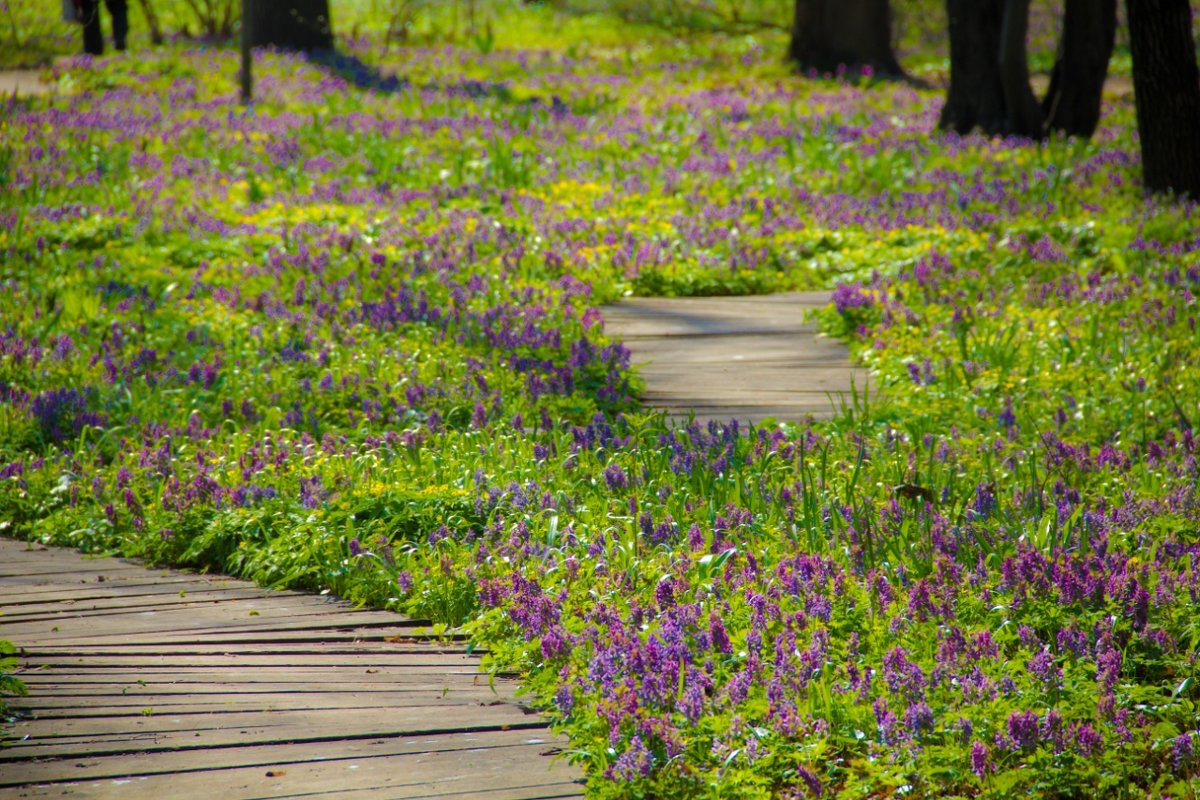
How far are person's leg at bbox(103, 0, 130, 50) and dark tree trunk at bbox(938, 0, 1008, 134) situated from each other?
1345 cm

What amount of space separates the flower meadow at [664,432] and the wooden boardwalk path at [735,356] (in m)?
0.23

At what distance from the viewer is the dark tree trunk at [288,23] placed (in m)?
20.8

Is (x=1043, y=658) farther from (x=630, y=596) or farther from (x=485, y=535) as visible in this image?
(x=485, y=535)

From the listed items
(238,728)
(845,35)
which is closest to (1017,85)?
(845,35)

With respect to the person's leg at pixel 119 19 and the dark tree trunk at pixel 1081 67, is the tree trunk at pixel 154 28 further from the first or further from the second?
the dark tree trunk at pixel 1081 67

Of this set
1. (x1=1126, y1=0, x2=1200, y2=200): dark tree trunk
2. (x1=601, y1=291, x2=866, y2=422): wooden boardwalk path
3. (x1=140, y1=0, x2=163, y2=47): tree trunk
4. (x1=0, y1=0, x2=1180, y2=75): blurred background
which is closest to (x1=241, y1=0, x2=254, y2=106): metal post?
(x1=0, y1=0, x2=1180, y2=75): blurred background

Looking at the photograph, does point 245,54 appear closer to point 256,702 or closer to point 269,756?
point 256,702

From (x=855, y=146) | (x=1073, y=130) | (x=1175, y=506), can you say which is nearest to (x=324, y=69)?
(x=855, y=146)

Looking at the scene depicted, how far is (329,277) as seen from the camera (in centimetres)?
891

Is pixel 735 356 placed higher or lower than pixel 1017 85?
lower

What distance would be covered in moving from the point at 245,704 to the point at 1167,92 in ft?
30.4

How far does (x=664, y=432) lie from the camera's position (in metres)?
6.25

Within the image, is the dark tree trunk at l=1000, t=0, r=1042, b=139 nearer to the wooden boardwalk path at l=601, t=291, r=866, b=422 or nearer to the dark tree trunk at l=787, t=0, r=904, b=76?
the wooden boardwalk path at l=601, t=291, r=866, b=422

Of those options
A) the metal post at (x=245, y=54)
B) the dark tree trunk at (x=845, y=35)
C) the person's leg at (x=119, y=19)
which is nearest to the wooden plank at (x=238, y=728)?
the metal post at (x=245, y=54)
